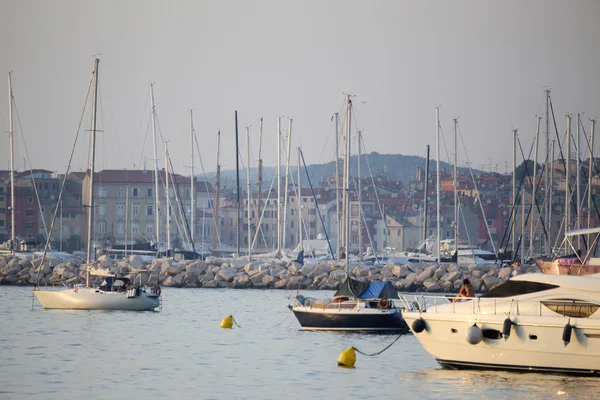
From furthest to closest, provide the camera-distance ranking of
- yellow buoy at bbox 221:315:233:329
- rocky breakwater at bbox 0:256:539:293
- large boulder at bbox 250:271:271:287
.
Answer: large boulder at bbox 250:271:271:287, rocky breakwater at bbox 0:256:539:293, yellow buoy at bbox 221:315:233:329

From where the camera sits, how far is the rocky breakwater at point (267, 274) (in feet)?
192

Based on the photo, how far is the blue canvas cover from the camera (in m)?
33.2

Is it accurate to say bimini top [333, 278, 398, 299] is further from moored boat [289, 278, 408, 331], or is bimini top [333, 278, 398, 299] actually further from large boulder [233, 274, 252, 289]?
large boulder [233, 274, 252, 289]

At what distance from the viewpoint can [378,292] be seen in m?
33.2

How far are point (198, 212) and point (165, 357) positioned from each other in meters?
108

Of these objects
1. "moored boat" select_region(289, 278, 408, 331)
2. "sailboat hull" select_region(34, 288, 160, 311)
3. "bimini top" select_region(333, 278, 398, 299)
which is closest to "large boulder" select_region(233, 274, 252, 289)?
"sailboat hull" select_region(34, 288, 160, 311)

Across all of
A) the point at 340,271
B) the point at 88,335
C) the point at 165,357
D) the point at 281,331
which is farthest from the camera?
the point at 340,271

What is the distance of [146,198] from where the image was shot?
395 ft

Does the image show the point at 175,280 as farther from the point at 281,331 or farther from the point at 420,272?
the point at 281,331

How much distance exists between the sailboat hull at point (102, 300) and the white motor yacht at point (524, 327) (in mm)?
18002

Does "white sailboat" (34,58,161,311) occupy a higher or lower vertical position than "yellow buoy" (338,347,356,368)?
higher

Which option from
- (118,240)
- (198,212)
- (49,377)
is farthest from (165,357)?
(198,212)

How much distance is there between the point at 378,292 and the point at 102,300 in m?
11.9

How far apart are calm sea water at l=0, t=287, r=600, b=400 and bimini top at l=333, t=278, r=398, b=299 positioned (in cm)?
115
